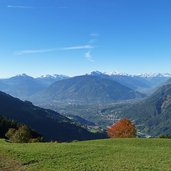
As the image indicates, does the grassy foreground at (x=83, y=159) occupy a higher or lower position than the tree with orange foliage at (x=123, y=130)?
lower

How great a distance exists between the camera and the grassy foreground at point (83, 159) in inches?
1585

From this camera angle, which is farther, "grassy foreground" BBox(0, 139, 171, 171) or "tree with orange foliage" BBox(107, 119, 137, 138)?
"tree with orange foliage" BBox(107, 119, 137, 138)

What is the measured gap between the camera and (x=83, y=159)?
149 ft

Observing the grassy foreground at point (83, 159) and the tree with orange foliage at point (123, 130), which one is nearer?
the grassy foreground at point (83, 159)

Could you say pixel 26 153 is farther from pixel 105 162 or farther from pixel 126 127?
pixel 126 127

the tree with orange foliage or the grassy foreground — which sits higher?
the tree with orange foliage

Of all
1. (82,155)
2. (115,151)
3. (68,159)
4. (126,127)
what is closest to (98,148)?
(115,151)

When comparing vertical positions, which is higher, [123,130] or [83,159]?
[123,130]

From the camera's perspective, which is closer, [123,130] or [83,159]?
[83,159]

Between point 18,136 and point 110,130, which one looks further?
point 110,130

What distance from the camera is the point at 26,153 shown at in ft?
153

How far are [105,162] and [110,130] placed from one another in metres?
98.3

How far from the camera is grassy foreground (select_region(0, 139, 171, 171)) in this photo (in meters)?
40.2

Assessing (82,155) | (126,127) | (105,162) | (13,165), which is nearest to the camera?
(13,165)
